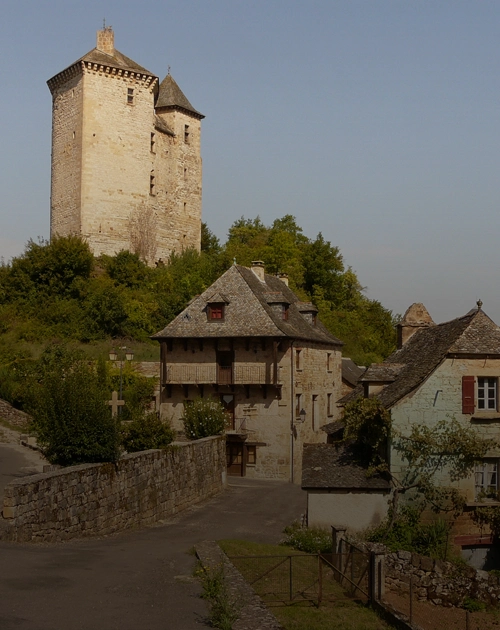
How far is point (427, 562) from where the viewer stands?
18.2m

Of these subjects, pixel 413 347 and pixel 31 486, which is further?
pixel 413 347

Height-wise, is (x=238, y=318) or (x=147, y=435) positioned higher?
(x=238, y=318)

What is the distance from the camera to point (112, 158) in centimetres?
5403

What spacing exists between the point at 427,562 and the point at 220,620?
867cm

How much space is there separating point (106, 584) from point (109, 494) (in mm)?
6010

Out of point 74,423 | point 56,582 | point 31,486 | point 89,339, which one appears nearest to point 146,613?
point 56,582

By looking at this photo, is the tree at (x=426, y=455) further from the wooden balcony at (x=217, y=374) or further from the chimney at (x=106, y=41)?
the chimney at (x=106, y=41)

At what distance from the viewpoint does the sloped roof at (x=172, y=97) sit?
5866 cm

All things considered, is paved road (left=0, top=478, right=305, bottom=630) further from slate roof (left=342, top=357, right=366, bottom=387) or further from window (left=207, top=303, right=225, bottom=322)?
slate roof (left=342, top=357, right=366, bottom=387)

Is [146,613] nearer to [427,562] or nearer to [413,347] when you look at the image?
[427,562]

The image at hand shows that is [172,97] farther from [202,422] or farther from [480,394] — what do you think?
[480,394]

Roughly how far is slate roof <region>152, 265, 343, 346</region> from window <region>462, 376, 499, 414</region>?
41.8ft

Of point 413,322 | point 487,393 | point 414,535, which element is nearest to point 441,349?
point 487,393

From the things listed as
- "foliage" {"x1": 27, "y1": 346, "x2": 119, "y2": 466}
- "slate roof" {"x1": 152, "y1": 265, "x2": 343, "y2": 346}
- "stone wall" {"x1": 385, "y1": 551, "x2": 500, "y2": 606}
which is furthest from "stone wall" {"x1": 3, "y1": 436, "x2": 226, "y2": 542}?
"slate roof" {"x1": 152, "y1": 265, "x2": 343, "y2": 346}
